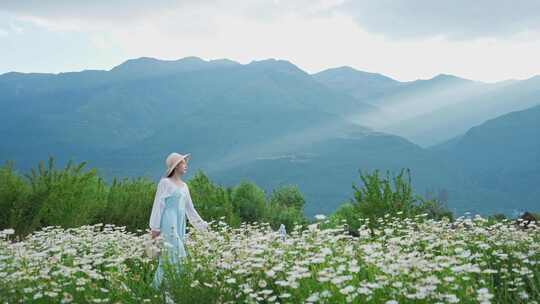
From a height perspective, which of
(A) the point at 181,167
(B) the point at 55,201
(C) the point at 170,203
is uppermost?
(A) the point at 181,167

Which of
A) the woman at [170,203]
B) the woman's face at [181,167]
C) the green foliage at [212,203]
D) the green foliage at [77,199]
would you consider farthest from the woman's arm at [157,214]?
the green foliage at [212,203]

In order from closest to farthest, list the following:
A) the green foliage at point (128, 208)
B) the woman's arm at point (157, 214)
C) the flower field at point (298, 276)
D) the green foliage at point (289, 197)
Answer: the flower field at point (298, 276)
the woman's arm at point (157, 214)
the green foliage at point (128, 208)
the green foliage at point (289, 197)

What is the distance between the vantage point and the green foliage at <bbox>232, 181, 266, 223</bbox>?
883 inches

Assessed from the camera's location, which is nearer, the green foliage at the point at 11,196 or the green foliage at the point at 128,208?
the green foliage at the point at 11,196

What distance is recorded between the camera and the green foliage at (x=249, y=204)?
22422 millimetres

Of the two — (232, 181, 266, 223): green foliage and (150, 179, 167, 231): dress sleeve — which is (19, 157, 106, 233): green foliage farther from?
(232, 181, 266, 223): green foliage

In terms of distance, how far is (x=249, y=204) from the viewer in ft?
75.5

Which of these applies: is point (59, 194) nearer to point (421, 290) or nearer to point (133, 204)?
point (133, 204)

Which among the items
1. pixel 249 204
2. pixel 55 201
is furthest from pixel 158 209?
pixel 249 204

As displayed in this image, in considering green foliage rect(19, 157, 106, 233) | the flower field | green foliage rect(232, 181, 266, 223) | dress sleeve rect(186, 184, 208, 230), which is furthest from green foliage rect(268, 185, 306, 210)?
the flower field

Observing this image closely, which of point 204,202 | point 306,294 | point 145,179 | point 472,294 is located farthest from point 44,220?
point 472,294

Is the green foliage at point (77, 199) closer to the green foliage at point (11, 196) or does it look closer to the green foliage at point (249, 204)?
the green foliage at point (11, 196)

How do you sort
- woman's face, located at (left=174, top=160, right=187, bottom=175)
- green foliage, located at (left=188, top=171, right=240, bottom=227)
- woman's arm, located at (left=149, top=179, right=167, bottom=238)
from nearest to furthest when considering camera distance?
woman's arm, located at (left=149, top=179, right=167, bottom=238)
woman's face, located at (left=174, top=160, right=187, bottom=175)
green foliage, located at (left=188, top=171, right=240, bottom=227)

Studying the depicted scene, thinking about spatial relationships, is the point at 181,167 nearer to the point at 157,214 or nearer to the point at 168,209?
the point at 168,209
